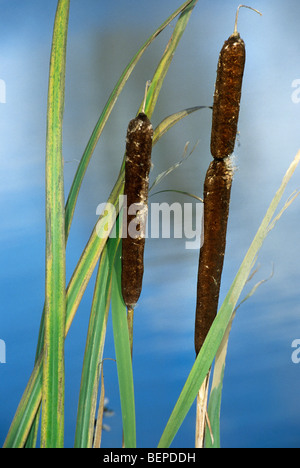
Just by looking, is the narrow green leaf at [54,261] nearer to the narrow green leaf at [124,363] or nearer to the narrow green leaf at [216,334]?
the narrow green leaf at [124,363]

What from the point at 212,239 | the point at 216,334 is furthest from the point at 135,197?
the point at 216,334

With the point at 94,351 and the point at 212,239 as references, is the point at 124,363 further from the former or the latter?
the point at 212,239

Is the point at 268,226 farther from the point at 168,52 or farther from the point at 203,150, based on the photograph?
the point at 203,150

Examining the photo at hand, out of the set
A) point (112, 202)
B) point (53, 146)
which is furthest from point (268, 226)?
point (53, 146)

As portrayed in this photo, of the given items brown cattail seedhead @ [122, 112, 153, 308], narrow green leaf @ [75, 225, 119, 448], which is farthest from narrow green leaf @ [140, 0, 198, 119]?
narrow green leaf @ [75, 225, 119, 448]

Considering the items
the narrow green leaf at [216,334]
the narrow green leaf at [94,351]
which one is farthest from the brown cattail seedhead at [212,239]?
the narrow green leaf at [94,351]
